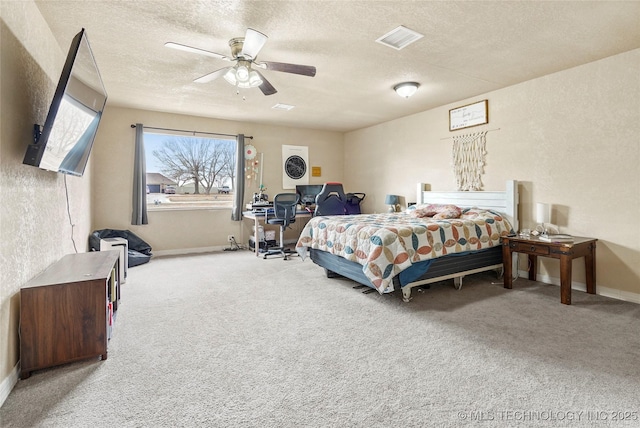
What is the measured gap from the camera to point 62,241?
273cm

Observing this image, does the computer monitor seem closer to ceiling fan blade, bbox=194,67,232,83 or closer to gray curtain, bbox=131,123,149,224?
gray curtain, bbox=131,123,149,224

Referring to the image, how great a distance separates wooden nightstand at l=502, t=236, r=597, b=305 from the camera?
293 centimetres

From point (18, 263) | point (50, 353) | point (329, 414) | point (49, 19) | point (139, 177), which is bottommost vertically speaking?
point (329, 414)

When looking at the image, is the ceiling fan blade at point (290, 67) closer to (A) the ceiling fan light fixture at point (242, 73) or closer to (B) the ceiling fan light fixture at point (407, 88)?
(A) the ceiling fan light fixture at point (242, 73)

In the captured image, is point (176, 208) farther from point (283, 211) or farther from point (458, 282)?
point (458, 282)

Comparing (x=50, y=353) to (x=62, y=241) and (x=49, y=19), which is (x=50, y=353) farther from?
(x=49, y=19)

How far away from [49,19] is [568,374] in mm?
4259

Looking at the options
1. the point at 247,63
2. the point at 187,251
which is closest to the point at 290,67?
the point at 247,63

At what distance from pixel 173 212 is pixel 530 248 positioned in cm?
520

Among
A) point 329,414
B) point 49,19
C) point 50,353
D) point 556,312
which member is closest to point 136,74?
point 49,19

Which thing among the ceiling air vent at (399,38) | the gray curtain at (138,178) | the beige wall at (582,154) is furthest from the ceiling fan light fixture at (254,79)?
the beige wall at (582,154)

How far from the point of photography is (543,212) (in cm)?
345

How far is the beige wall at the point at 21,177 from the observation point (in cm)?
166

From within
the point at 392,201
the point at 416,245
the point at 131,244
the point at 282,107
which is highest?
the point at 282,107
